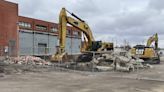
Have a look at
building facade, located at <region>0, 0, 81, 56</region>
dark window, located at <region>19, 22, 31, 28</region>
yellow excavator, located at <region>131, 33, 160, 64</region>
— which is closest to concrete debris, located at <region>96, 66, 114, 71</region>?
yellow excavator, located at <region>131, 33, 160, 64</region>

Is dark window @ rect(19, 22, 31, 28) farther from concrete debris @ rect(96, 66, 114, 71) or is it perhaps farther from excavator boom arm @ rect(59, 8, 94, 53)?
concrete debris @ rect(96, 66, 114, 71)

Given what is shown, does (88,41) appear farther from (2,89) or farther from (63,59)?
(2,89)

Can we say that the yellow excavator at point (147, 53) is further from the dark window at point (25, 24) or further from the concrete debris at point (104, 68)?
the dark window at point (25, 24)

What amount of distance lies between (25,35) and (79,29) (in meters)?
30.3

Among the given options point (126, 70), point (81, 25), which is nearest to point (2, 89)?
point (126, 70)

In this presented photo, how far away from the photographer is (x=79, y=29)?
128 ft

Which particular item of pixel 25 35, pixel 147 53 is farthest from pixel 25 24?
pixel 147 53

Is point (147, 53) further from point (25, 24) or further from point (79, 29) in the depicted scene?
point (25, 24)

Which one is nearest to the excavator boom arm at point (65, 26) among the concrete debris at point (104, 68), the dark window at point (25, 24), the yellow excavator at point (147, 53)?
the concrete debris at point (104, 68)

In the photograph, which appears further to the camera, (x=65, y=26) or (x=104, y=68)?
(x=65, y=26)

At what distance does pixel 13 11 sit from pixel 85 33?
15.8 m

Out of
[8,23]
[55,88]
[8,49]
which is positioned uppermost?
[8,23]

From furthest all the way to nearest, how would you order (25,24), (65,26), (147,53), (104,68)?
(25,24) < (147,53) < (65,26) < (104,68)

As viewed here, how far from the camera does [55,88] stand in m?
16.4
